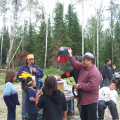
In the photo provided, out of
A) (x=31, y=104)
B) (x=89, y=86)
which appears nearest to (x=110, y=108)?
(x=89, y=86)

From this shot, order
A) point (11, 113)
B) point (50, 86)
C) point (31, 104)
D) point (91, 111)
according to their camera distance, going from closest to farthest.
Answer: point (50, 86) → point (91, 111) → point (31, 104) → point (11, 113)

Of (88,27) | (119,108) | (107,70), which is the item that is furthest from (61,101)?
(88,27)

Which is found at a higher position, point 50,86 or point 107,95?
point 50,86

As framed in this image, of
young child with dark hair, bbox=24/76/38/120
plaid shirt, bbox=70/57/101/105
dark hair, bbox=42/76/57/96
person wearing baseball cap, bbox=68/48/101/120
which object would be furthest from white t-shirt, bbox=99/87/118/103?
dark hair, bbox=42/76/57/96

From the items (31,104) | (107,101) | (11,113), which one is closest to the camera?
(31,104)

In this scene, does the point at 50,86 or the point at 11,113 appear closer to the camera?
the point at 50,86

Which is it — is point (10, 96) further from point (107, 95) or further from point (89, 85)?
point (107, 95)

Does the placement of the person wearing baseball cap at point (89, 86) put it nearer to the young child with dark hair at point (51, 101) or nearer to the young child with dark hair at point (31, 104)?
the young child with dark hair at point (51, 101)

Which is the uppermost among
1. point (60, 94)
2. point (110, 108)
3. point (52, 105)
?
point (60, 94)

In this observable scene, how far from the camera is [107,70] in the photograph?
719 cm

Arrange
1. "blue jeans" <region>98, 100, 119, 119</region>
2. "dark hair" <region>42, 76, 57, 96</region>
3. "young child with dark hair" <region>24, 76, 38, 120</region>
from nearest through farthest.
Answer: "dark hair" <region>42, 76, 57, 96</region> → "young child with dark hair" <region>24, 76, 38, 120</region> → "blue jeans" <region>98, 100, 119, 119</region>

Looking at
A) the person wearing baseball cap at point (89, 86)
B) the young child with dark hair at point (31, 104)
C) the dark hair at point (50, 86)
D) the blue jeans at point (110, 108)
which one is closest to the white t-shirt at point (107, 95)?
the blue jeans at point (110, 108)

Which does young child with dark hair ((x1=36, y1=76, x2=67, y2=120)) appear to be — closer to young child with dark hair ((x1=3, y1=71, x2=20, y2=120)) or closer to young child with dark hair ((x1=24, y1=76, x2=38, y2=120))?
young child with dark hair ((x1=24, y1=76, x2=38, y2=120))

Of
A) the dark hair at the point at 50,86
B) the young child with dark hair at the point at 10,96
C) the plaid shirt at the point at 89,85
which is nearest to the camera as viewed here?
the dark hair at the point at 50,86
